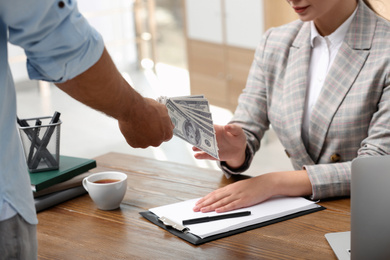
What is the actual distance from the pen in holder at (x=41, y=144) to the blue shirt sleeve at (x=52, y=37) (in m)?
0.75

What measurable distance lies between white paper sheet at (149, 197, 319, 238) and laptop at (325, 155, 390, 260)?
0.39 meters

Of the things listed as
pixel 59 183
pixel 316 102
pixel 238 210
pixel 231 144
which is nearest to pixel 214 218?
pixel 238 210

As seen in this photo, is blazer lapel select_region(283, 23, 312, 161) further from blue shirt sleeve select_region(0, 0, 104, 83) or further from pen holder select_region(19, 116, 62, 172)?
blue shirt sleeve select_region(0, 0, 104, 83)

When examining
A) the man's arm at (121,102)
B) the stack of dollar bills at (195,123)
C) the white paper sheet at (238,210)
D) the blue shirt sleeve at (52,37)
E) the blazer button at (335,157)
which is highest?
the blue shirt sleeve at (52,37)

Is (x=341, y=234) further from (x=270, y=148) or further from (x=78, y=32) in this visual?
(x=270, y=148)

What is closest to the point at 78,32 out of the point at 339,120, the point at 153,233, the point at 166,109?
the point at 166,109

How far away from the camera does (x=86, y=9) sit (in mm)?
7543

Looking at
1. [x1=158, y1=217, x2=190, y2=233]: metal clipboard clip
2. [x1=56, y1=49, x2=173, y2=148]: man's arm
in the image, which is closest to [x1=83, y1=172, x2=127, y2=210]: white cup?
[x1=158, y1=217, x2=190, y2=233]: metal clipboard clip

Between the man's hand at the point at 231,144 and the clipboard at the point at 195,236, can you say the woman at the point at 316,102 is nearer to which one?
the man's hand at the point at 231,144

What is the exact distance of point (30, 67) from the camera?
1039 millimetres

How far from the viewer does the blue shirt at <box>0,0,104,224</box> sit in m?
0.94

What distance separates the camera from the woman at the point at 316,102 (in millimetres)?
1707

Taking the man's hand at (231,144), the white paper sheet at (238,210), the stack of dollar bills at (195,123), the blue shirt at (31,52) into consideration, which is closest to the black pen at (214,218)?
the white paper sheet at (238,210)

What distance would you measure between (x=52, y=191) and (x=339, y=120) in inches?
A: 38.0
